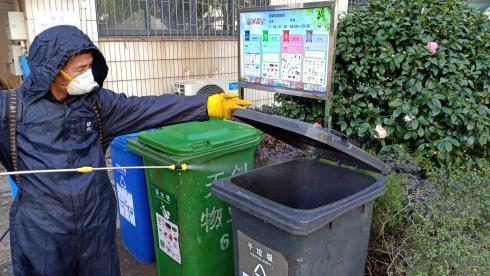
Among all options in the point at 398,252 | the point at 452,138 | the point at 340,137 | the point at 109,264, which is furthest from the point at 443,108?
the point at 109,264

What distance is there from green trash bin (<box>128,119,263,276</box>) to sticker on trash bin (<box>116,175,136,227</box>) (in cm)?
30

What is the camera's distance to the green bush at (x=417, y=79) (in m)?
3.05

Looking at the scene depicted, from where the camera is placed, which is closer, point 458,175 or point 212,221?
point 212,221

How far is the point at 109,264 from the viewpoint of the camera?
2107 millimetres

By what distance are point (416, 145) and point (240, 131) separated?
1643mm

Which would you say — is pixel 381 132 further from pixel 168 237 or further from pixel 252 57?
pixel 168 237

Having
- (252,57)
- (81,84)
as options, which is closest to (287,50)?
(252,57)

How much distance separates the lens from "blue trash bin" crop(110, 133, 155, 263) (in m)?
2.63

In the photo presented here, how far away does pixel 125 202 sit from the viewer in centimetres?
283

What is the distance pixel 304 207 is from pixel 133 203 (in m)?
1.22

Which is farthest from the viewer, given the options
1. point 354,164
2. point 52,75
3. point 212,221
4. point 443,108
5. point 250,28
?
point 250,28

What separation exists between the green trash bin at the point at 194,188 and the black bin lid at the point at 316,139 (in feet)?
0.85

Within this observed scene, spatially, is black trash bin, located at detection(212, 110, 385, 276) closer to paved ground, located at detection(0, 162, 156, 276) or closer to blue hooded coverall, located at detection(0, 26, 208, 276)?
blue hooded coverall, located at detection(0, 26, 208, 276)

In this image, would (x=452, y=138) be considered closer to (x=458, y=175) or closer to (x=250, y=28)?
(x=458, y=175)
